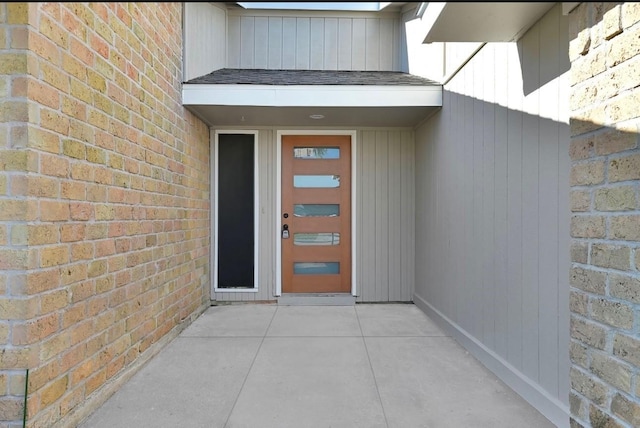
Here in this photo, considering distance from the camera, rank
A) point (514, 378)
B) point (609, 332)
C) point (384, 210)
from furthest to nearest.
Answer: point (384, 210), point (514, 378), point (609, 332)

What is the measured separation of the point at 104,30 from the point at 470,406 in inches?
127

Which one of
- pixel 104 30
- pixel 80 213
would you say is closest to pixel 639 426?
pixel 80 213

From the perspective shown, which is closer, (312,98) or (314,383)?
(314,383)

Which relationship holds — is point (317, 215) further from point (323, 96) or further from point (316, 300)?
point (323, 96)

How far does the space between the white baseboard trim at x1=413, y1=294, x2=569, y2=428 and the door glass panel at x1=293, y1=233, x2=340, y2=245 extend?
1736 millimetres

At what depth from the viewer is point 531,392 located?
2230mm

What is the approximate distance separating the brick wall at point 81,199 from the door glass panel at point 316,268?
1734 mm

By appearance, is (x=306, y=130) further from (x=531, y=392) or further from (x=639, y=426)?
(x=639, y=426)

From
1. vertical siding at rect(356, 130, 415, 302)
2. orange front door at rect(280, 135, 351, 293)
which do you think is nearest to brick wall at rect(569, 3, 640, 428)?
vertical siding at rect(356, 130, 415, 302)

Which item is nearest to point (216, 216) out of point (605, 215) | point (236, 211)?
point (236, 211)

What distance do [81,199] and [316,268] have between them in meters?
3.13

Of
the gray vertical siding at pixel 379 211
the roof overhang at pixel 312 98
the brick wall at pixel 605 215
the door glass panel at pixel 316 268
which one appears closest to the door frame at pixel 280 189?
the gray vertical siding at pixel 379 211

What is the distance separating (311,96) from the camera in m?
3.85

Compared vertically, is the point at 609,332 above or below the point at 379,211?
below
